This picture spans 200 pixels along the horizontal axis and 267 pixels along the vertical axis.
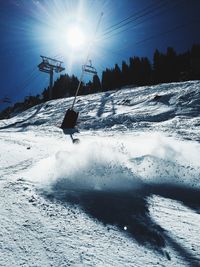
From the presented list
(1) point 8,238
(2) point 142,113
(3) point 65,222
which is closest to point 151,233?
(3) point 65,222

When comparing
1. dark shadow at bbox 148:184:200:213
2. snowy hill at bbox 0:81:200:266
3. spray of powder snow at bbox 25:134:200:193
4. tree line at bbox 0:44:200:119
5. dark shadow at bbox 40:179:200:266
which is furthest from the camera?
tree line at bbox 0:44:200:119

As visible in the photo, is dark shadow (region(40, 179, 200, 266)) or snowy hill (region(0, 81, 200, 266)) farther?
dark shadow (region(40, 179, 200, 266))

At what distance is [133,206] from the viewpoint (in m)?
4.73

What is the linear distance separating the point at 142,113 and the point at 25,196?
639 inches

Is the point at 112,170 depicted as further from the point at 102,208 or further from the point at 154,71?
the point at 154,71

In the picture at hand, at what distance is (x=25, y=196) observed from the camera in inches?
185

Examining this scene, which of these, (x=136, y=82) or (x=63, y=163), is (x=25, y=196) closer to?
(x=63, y=163)

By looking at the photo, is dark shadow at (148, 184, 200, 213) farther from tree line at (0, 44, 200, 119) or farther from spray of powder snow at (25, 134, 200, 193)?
tree line at (0, 44, 200, 119)

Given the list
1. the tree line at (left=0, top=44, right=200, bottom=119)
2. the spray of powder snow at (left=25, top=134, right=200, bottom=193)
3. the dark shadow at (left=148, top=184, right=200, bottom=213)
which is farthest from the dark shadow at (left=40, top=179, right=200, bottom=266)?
the tree line at (left=0, top=44, right=200, bottom=119)

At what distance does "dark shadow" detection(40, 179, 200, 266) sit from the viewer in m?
3.46

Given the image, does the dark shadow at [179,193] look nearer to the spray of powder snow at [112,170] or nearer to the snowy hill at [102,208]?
the snowy hill at [102,208]

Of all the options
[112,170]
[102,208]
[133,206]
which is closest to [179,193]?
[133,206]

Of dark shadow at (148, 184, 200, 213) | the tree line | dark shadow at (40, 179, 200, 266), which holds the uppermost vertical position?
the tree line

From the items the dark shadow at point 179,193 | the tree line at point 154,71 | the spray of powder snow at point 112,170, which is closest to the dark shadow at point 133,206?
the dark shadow at point 179,193
